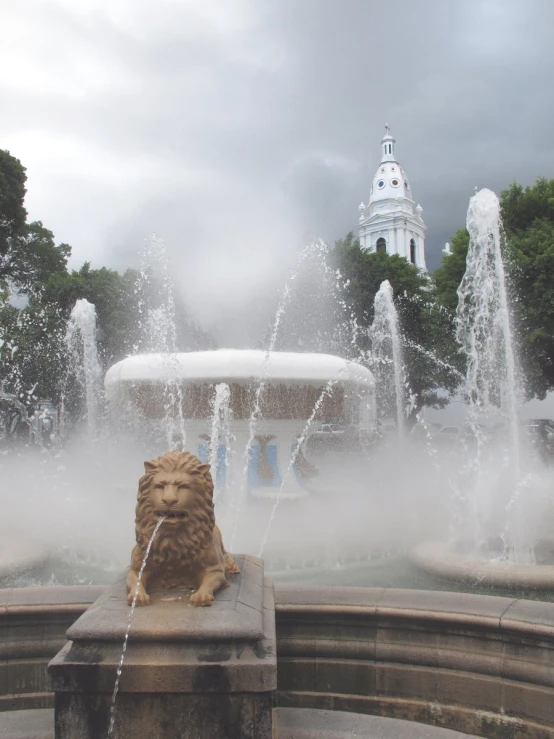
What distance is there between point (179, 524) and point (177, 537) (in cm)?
5

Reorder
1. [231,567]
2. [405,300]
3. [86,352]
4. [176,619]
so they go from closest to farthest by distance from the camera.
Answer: [176,619]
[231,567]
[86,352]
[405,300]

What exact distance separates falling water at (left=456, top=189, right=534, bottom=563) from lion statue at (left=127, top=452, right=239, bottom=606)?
3.88 metres

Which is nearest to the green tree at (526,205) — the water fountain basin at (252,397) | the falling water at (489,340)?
the falling water at (489,340)

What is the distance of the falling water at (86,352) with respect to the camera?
68.7 ft

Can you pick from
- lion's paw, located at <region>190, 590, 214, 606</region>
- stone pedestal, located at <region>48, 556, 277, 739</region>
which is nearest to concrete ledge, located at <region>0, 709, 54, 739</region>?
stone pedestal, located at <region>48, 556, 277, 739</region>

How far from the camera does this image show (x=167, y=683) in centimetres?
222

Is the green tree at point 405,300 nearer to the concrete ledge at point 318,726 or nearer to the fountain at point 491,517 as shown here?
the fountain at point 491,517

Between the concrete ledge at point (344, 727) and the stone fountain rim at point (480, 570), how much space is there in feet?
7.66

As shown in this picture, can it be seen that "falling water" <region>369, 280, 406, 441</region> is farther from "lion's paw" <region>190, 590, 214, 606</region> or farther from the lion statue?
"lion's paw" <region>190, 590, 214, 606</region>

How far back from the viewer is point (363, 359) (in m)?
23.8

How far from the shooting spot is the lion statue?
2.68 metres

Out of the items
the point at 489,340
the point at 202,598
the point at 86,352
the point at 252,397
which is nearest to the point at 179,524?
the point at 202,598

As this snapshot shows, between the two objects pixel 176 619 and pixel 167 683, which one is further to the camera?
A: pixel 176 619

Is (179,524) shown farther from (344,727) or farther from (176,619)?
(344,727)
